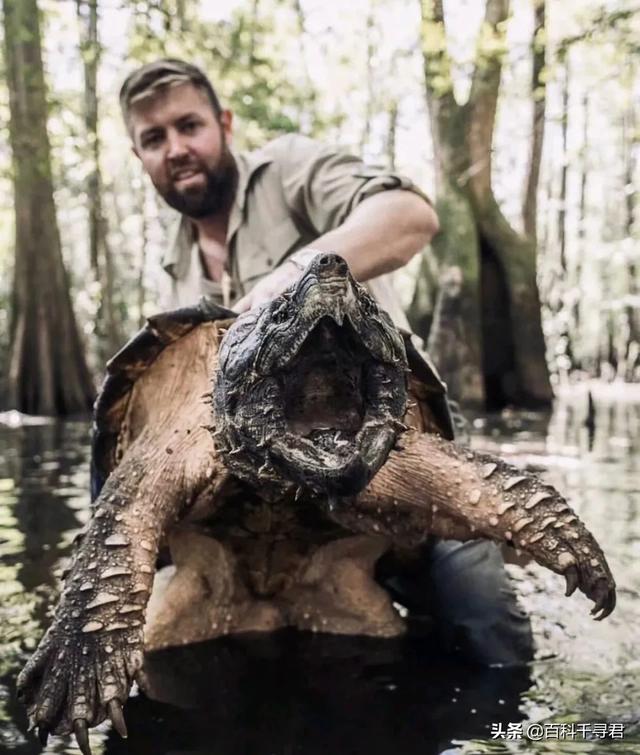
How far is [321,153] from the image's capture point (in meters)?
2.98

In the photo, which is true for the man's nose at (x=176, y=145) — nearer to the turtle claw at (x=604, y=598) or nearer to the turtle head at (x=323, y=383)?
the turtle head at (x=323, y=383)

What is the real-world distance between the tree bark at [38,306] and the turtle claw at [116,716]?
9417 mm

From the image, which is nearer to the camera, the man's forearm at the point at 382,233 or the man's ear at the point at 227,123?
the man's forearm at the point at 382,233

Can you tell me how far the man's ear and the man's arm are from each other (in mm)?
779

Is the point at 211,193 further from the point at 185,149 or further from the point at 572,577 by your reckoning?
the point at 572,577

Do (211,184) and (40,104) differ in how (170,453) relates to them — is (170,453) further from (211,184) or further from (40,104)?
(40,104)

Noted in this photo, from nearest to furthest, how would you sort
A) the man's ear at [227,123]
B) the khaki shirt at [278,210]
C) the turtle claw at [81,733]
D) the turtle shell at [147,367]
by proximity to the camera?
the turtle claw at [81,733]
the turtle shell at [147,367]
the khaki shirt at [278,210]
the man's ear at [227,123]

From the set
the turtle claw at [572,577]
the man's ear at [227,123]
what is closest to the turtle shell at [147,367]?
the turtle claw at [572,577]

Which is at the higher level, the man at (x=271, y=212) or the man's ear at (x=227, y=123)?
the man's ear at (x=227, y=123)

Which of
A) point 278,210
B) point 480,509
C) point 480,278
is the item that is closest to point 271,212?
point 278,210

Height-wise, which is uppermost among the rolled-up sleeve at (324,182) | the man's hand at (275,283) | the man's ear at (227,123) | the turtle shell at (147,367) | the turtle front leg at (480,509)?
the man's ear at (227,123)

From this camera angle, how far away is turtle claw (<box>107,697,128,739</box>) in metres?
1.60

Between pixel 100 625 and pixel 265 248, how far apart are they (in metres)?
1.65

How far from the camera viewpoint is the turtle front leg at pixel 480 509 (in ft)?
6.51
